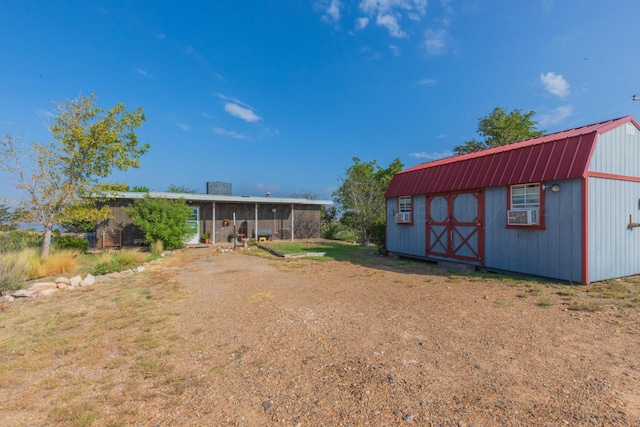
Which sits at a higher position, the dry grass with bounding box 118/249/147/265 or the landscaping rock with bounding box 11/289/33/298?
the dry grass with bounding box 118/249/147/265

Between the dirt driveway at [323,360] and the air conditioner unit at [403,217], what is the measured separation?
5.19m

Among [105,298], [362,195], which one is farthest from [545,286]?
[362,195]

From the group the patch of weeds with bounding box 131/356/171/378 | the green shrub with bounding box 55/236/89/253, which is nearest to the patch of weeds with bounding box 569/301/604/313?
the patch of weeds with bounding box 131/356/171/378

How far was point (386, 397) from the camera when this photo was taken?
2.41 meters

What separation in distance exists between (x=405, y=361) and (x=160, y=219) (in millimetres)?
12299

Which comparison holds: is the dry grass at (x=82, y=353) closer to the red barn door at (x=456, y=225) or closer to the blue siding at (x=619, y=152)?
the red barn door at (x=456, y=225)

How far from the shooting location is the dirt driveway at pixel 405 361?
2223mm

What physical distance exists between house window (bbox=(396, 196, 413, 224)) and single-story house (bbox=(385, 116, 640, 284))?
1.89m

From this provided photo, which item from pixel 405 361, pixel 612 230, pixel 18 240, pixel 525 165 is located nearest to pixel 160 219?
pixel 18 240

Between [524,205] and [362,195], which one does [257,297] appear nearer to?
[524,205]

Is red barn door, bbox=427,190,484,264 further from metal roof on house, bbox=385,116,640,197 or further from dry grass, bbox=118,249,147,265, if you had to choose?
dry grass, bbox=118,249,147,265

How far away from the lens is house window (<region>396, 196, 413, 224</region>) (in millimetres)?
10766

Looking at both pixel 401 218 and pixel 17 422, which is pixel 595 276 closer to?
pixel 401 218

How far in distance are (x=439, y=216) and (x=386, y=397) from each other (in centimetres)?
796
